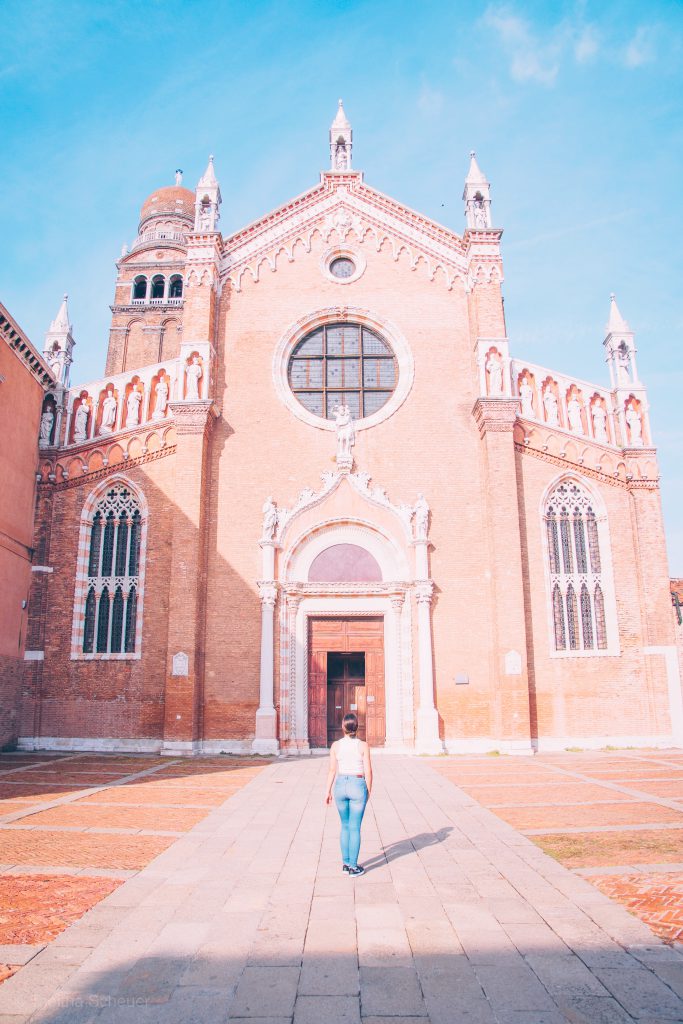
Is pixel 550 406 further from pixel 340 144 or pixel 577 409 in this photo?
pixel 340 144

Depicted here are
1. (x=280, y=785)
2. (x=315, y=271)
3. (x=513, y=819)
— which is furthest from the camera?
(x=315, y=271)

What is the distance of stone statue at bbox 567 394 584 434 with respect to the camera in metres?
22.5

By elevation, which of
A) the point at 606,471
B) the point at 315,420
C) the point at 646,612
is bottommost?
the point at 646,612

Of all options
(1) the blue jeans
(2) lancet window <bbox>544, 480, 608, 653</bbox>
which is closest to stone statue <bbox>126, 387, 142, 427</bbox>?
(2) lancet window <bbox>544, 480, 608, 653</bbox>

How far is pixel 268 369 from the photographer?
2277 centimetres

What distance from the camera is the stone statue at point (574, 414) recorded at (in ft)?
73.8

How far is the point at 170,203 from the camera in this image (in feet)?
145

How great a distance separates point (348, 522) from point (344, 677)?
14.6 ft

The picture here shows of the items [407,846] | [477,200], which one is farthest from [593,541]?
[407,846]

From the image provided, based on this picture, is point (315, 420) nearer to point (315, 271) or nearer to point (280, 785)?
point (315, 271)

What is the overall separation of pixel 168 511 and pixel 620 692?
13848mm

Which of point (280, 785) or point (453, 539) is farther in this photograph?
point (453, 539)

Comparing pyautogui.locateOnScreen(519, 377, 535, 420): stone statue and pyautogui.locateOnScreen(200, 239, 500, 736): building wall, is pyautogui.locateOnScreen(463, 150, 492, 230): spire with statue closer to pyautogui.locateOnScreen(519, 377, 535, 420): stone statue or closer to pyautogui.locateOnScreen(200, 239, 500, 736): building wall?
pyautogui.locateOnScreen(200, 239, 500, 736): building wall

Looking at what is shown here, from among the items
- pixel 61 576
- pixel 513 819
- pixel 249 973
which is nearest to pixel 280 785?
pixel 513 819
